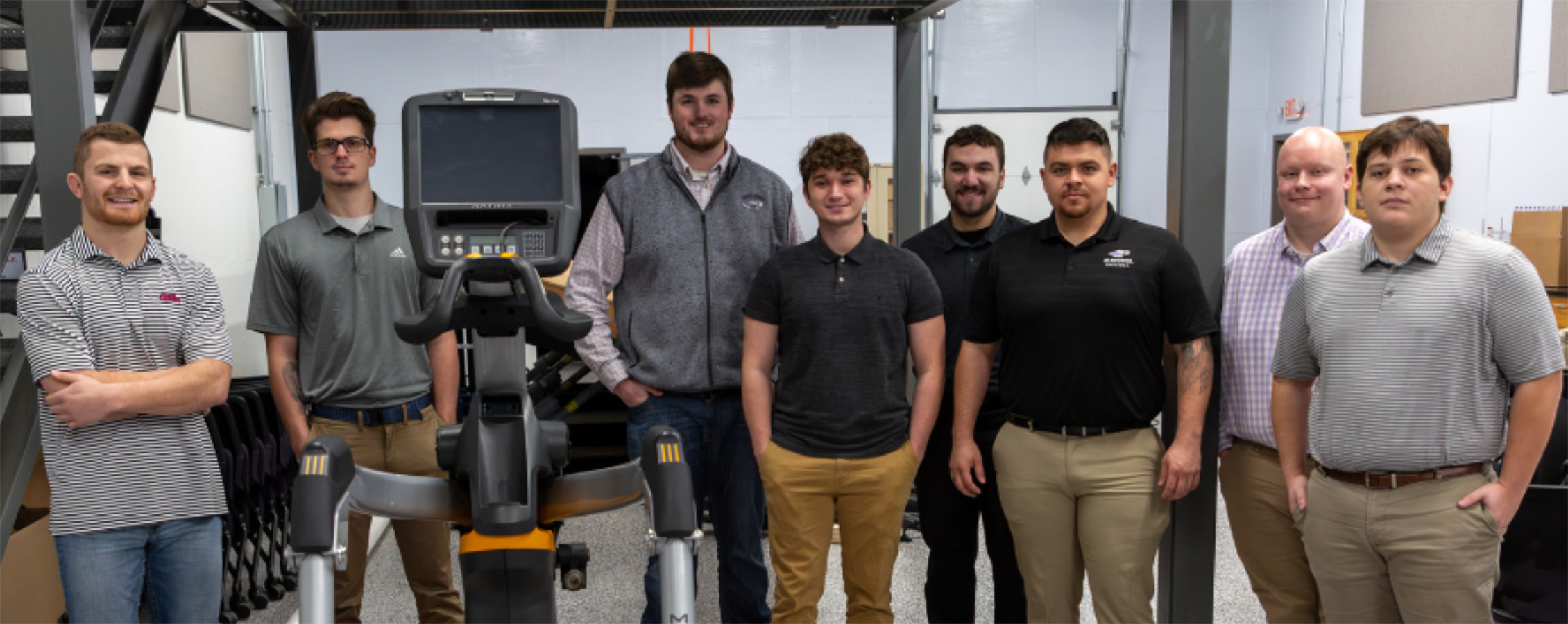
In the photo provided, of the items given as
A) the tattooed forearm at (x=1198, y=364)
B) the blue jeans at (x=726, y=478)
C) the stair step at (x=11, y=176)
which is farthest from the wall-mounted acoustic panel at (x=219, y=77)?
the tattooed forearm at (x=1198, y=364)

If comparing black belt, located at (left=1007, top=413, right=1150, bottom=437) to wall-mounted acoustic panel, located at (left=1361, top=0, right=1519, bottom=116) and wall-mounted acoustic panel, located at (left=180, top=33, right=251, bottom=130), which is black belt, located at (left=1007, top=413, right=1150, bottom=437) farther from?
wall-mounted acoustic panel, located at (left=1361, top=0, right=1519, bottom=116)

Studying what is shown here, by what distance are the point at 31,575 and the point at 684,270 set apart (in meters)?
1.98

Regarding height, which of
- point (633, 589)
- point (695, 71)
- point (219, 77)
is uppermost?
point (219, 77)

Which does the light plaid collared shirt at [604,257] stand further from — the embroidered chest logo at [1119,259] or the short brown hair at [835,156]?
the embroidered chest logo at [1119,259]

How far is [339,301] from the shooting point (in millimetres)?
2619

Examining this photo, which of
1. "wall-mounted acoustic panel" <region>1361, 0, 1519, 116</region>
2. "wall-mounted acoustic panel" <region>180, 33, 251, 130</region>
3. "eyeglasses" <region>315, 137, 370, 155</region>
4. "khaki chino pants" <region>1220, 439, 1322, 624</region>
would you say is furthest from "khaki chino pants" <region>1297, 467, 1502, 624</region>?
"wall-mounted acoustic panel" <region>1361, 0, 1519, 116</region>

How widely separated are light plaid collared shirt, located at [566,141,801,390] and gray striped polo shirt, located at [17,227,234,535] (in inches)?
34.0

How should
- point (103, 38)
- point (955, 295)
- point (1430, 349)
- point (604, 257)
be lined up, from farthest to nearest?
point (103, 38) < point (955, 295) < point (604, 257) < point (1430, 349)

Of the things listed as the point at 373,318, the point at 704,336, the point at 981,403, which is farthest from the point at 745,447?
the point at 373,318

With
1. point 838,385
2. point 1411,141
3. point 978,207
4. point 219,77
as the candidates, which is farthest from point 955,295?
point 219,77

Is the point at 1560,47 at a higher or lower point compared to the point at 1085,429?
higher

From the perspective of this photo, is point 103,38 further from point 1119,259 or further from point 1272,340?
point 1272,340

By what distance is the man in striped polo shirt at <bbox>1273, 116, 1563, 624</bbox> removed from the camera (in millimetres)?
1944

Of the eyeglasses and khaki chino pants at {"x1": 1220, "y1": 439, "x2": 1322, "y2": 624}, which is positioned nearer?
khaki chino pants at {"x1": 1220, "y1": 439, "x2": 1322, "y2": 624}
